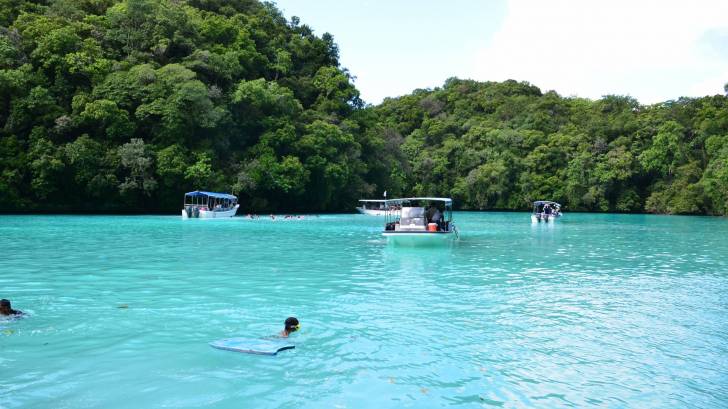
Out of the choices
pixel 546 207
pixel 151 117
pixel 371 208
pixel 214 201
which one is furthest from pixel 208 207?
pixel 546 207

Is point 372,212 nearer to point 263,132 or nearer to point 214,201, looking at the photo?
point 263,132

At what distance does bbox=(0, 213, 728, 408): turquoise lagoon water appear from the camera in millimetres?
7215

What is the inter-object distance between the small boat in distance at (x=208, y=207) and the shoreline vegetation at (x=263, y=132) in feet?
6.41

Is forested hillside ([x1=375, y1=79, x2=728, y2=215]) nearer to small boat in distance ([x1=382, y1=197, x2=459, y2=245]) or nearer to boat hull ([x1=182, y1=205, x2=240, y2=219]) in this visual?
boat hull ([x1=182, y1=205, x2=240, y2=219])

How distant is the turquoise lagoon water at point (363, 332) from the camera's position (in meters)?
7.21

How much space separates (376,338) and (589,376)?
3.40 m

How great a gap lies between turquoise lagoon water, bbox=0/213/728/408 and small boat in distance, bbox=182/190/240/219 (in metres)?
27.6

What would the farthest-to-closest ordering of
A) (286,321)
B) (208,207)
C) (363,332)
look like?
(208,207) < (363,332) < (286,321)

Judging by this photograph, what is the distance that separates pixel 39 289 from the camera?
545 inches

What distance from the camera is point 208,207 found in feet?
164

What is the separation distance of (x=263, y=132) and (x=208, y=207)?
15.7 m

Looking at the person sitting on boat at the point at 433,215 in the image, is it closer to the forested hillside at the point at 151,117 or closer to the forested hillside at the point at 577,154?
the forested hillside at the point at 151,117

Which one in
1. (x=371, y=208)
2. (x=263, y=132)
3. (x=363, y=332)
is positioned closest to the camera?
(x=363, y=332)

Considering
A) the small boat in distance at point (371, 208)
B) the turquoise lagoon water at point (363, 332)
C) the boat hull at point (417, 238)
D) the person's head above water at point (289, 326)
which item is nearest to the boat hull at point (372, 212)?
the small boat in distance at point (371, 208)
